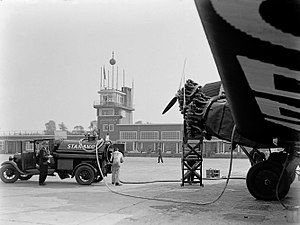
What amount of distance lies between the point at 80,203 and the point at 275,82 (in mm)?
5914

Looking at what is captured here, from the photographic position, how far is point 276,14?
4.46m

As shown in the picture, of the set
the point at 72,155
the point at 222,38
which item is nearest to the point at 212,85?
the point at 72,155

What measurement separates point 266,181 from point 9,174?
31.4 feet

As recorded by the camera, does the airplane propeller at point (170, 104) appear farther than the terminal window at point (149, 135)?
No

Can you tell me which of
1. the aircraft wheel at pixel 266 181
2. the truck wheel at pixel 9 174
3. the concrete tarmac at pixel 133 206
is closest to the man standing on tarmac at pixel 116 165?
the concrete tarmac at pixel 133 206

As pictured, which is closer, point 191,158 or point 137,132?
point 191,158

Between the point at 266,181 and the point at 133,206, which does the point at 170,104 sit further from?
the point at 133,206

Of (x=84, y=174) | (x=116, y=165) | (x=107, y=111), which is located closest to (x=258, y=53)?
(x=116, y=165)

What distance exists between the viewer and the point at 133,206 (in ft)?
32.2

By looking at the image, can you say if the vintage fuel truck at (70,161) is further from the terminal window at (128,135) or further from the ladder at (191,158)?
the terminal window at (128,135)

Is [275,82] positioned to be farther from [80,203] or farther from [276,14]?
[80,203]

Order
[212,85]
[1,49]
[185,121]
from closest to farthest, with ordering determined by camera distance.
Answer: [1,49] < [185,121] < [212,85]

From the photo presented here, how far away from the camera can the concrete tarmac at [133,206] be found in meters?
8.09

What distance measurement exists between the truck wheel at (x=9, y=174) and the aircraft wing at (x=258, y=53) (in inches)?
391
